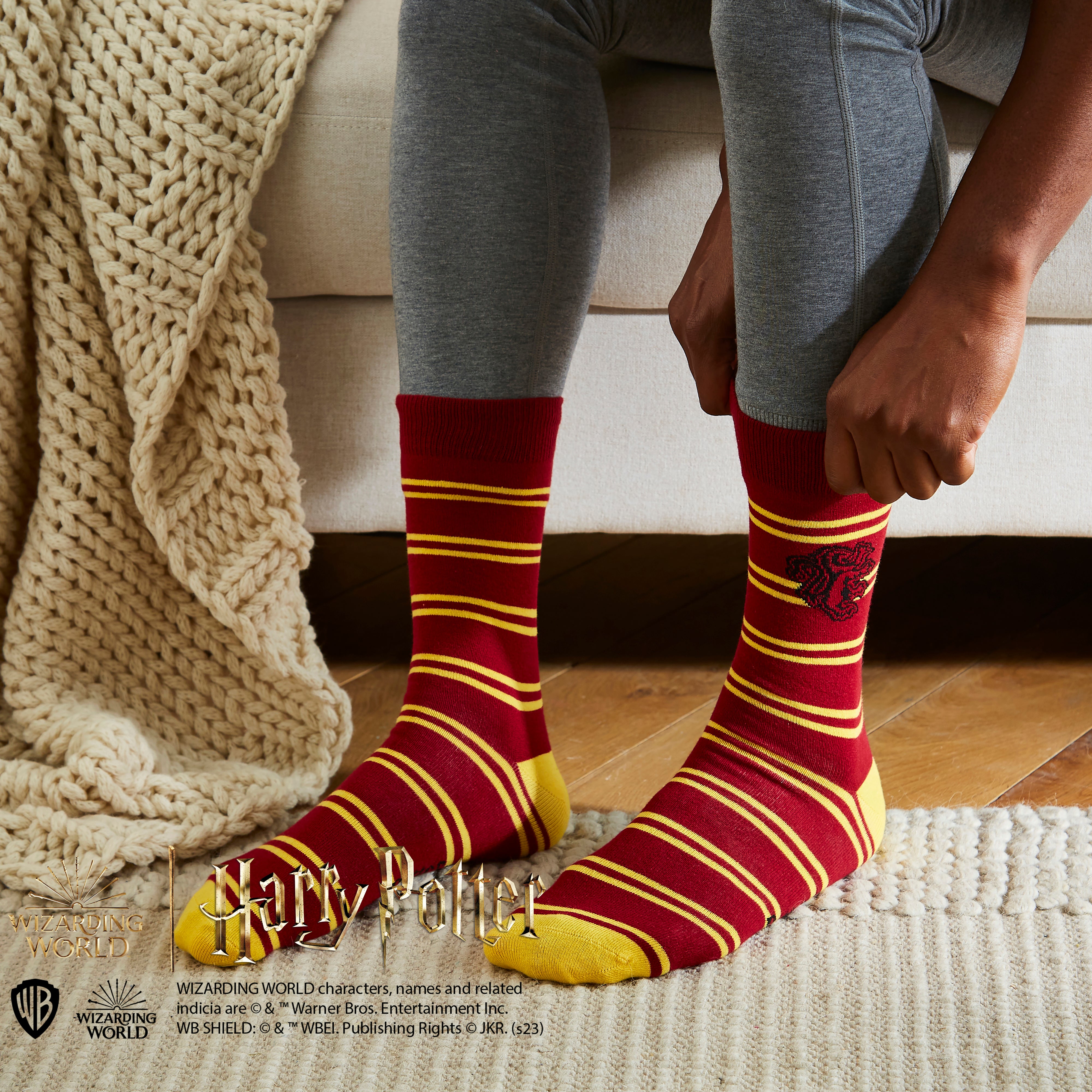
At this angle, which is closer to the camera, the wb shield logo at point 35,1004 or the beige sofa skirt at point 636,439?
the wb shield logo at point 35,1004

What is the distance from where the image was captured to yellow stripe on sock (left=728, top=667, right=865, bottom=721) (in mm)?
590

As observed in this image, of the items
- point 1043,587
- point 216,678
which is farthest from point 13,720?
point 1043,587

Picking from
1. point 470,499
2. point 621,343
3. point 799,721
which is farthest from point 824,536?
point 621,343

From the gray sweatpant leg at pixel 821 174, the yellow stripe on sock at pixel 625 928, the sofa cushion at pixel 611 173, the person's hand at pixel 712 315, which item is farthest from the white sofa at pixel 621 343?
the yellow stripe on sock at pixel 625 928

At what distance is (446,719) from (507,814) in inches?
2.7

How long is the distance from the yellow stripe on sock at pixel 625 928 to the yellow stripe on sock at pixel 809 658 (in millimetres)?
161

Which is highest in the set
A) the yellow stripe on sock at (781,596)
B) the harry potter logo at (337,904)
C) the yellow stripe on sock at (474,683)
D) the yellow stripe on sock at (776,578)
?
the yellow stripe on sock at (776,578)

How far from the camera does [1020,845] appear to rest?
2.11ft

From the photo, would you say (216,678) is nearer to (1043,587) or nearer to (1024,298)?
(1024,298)

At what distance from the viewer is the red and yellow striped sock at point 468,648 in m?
0.63

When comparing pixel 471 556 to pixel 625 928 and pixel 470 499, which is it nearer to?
pixel 470 499

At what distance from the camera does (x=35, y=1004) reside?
0.54 meters

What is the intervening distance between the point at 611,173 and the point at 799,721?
0.40 metres

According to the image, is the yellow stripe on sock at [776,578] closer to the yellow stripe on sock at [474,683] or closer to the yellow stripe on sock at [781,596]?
the yellow stripe on sock at [781,596]
